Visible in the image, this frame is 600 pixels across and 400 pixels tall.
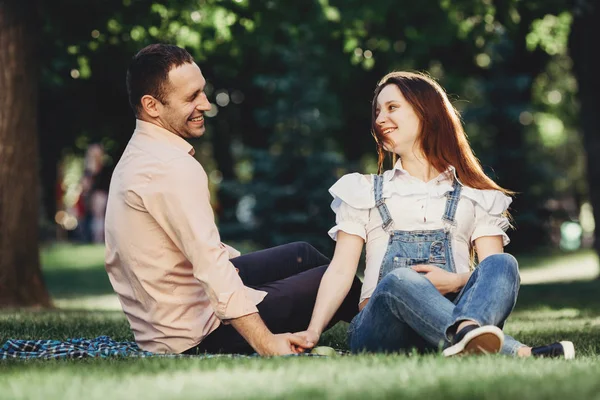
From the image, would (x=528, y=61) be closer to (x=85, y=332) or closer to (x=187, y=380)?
(x=85, y=332)

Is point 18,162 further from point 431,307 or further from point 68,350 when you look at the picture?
point 431,307

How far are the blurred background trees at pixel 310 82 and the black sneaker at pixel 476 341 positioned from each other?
6843mm

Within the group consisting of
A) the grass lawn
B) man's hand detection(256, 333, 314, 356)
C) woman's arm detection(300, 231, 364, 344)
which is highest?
woman's arm detection(300, 231, 364, 344)

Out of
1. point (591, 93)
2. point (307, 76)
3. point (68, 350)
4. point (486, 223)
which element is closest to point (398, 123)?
point (486, 223)

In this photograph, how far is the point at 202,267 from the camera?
16.3 ft

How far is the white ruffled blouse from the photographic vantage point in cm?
556

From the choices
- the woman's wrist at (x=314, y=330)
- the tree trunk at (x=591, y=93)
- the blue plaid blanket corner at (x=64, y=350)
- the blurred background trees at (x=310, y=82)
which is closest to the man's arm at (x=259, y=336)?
the woman's wrist at (x=314, y=330)

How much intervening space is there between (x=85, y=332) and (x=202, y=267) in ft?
8.80

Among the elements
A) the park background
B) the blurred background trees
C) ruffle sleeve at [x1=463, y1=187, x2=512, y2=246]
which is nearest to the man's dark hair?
the park background

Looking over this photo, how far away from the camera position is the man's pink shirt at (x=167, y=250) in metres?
4.98

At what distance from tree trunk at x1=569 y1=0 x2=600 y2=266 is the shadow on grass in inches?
346

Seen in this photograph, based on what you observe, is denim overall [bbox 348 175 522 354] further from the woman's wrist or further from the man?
the man

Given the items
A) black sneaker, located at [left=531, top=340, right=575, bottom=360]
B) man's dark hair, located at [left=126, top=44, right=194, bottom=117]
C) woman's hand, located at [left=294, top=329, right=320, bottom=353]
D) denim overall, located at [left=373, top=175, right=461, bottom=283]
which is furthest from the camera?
denim overall, located at [left=373, top=175, right=461, bottom=283]

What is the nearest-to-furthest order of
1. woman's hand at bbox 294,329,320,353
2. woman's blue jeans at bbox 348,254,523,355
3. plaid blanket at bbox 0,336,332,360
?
woman's blue jeans at bbox 348,254,523,355 → woman's hand at bbox 294,329,320,353 → plaid blanket at bbox 0,336,332,360
